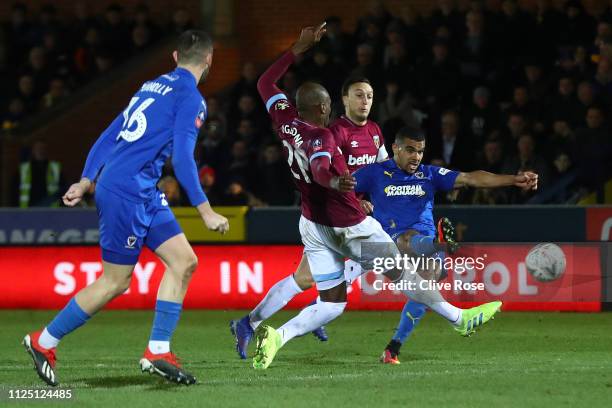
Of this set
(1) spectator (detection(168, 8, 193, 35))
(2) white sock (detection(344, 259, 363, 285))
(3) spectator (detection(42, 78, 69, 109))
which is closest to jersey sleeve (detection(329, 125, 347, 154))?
(2) white sock (detection(344, 259, 363, 285))

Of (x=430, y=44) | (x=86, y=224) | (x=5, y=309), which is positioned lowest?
(x=5, y=309)

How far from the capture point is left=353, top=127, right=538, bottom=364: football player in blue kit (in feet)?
30.7

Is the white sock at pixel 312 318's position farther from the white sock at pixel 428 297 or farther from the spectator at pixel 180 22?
the spectator at pixel 180 22

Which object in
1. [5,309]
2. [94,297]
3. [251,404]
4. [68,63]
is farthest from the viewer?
[68,63]

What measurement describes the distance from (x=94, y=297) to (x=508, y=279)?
6.41 m

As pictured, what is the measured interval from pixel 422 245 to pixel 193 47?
2.53 meters

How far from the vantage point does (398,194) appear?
9562 mm

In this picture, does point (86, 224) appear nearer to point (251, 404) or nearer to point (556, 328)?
point (556, 328)

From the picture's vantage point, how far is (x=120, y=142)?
795 cm

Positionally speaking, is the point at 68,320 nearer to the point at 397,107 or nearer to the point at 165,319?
the point at 165,319

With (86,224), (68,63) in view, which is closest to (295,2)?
(68,63)

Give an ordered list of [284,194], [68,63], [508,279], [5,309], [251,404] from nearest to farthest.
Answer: [251,404] < [508,279] < [5,309] < [284,194] < [68,63]

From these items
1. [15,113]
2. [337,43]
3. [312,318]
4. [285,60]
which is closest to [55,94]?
[15,113]

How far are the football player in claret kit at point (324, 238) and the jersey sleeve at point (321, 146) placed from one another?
0.02m
